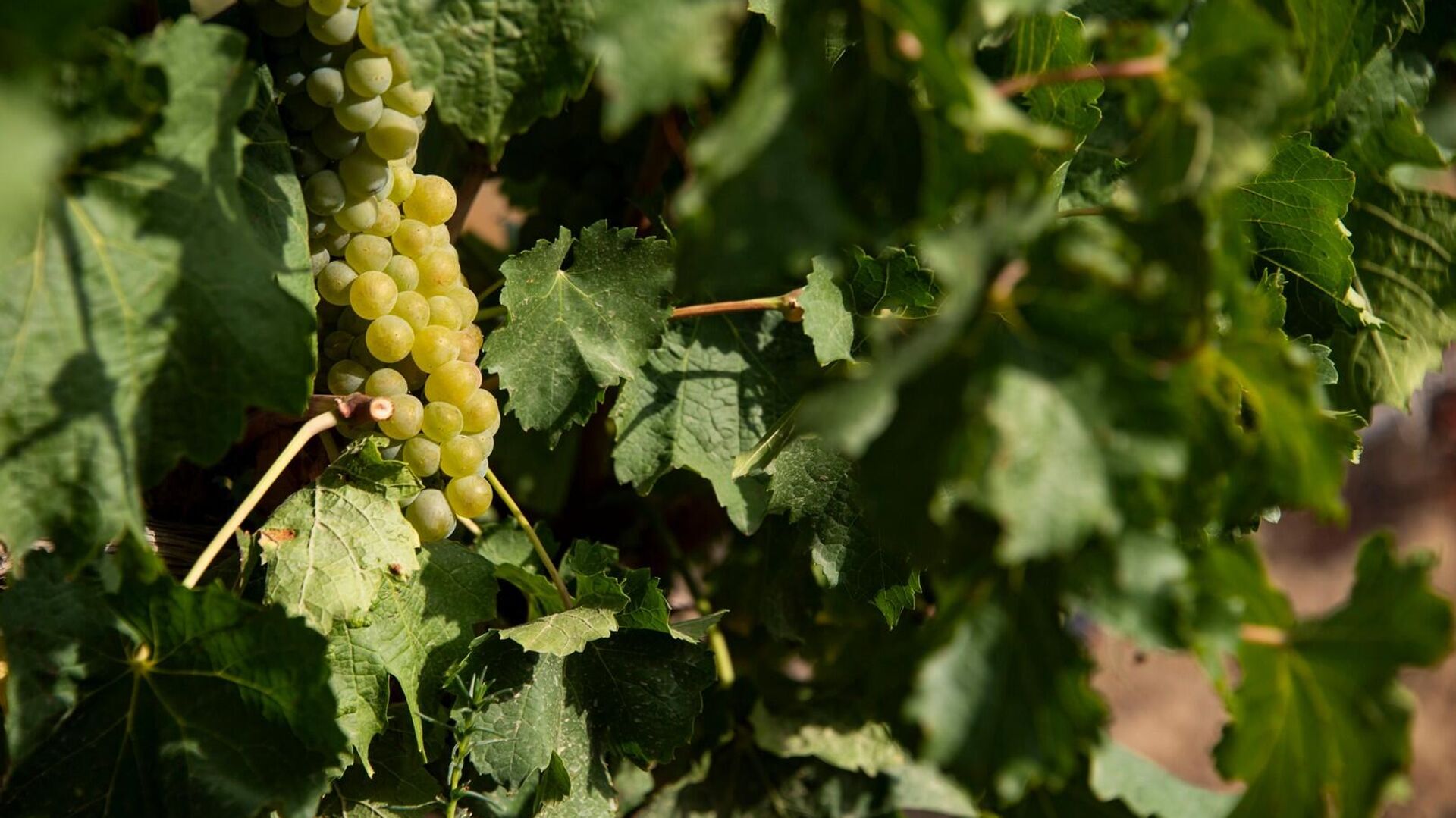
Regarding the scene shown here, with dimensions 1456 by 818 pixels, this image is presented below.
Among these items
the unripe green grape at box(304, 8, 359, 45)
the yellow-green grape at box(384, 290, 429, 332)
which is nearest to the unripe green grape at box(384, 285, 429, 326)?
the yellow-green grape at box(384, 290, 429, 332)

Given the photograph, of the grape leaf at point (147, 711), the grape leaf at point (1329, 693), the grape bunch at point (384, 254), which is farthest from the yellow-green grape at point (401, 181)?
the grape leaf at point (1329, 693)

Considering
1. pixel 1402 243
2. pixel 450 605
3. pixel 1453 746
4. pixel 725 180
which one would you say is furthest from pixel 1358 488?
pixel 725 180

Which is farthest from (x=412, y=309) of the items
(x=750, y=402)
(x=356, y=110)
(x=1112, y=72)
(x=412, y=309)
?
(x=1112, y=72)

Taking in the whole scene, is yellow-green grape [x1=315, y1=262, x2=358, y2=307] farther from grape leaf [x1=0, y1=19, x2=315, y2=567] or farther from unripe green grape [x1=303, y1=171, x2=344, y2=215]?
grape leaf [x1=0, y1=19, x2=315, y2=567]

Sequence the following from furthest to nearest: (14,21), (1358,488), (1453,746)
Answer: (1358,488) < (1453,746) < (14,21)

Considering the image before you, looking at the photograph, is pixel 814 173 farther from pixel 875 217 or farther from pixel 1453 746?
pixel 1453 746

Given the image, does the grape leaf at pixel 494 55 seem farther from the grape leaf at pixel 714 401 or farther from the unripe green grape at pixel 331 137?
the grape leaf at pixel 714 401

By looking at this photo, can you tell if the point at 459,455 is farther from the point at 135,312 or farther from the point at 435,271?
the point at 135,312
